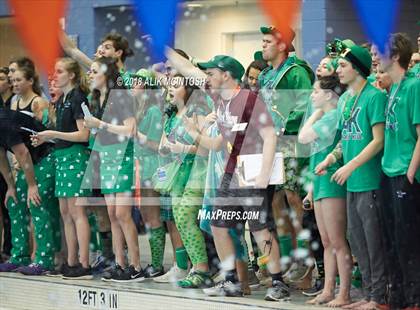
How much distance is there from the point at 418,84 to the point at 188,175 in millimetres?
2145

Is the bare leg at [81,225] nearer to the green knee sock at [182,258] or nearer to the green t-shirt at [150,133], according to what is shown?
the green t-shirt at [150,133]

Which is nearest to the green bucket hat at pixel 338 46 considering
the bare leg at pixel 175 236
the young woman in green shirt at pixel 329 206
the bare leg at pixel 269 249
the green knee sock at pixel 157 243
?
the young woman in green shirt at pixel 329 206

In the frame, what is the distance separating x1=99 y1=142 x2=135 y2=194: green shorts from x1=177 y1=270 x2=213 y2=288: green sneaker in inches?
34.5

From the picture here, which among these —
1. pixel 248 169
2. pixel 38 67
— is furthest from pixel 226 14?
pixel 248 169

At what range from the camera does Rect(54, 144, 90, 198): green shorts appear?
818 centimetres

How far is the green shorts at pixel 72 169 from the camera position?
8180 mm

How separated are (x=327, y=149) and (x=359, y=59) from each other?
2.10 ft

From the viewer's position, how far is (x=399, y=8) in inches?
327

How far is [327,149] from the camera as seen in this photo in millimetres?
6703

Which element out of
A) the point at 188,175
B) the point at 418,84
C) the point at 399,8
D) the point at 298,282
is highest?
the point at 399,8

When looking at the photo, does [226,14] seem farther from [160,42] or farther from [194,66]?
[194,66]

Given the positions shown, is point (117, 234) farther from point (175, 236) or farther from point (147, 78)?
point (147, 78)

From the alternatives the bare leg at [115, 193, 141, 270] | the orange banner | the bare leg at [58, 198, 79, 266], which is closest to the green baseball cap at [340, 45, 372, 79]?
the bare leg at [115, 193, 141, 270]

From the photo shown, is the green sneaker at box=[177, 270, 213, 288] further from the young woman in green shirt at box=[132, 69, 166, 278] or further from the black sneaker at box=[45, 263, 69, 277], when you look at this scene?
the black sneaker at box=[45, 263, 69, 277]
